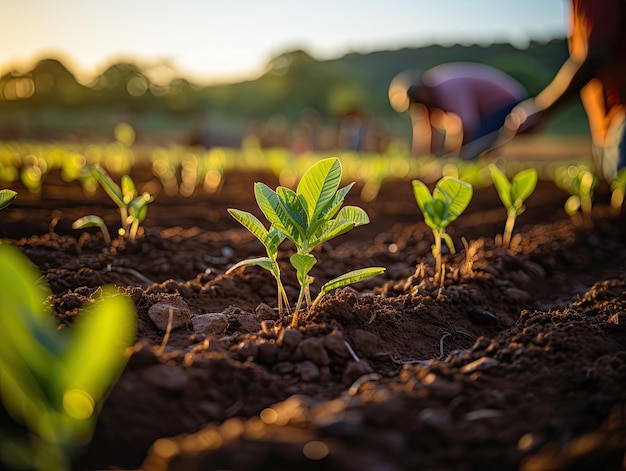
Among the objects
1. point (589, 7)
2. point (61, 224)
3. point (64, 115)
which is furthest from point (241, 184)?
point (64, 115)

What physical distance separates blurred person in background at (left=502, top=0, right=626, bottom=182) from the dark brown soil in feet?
7.53

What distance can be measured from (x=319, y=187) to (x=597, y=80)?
193 inches

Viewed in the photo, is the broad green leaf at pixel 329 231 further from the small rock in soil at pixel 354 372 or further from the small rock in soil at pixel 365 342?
the small rock in soil at pixel 354 372

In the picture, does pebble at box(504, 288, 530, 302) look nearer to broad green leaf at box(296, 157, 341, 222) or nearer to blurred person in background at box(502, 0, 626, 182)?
broad green leaf at box(296, 157, 341, 222)

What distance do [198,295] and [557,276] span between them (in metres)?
1.73

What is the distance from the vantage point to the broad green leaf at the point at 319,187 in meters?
1.65

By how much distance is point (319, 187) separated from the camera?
166cm

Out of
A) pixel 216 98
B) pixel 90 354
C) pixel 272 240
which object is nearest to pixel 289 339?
pixel 272 240

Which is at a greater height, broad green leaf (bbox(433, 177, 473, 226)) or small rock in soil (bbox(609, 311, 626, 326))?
broad green leaf (bbox(433, 177, 473, 226))

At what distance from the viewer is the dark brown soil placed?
0.97 meters

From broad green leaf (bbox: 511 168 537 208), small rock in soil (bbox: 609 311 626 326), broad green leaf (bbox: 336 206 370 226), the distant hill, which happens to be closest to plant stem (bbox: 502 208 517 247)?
broad green leaf (bbox: 511 168 537 208)

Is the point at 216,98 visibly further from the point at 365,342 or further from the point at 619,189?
the point at 365,342

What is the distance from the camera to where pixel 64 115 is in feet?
131

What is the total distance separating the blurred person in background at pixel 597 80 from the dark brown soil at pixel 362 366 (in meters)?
2.29
